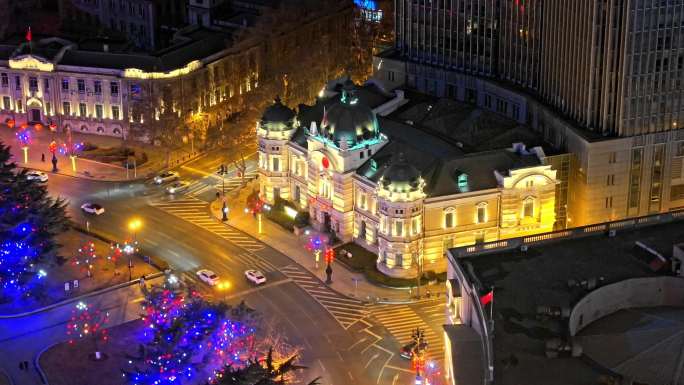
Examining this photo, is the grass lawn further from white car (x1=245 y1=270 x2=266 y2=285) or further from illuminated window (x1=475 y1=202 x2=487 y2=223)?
illuminated window (x1=475 y1=202 x2=487 y2=223)

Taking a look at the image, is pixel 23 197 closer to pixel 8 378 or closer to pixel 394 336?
pixel 8 378

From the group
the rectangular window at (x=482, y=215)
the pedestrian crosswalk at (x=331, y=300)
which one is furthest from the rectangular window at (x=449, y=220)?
the pedestrian crosswalk at (x=331, y=300)

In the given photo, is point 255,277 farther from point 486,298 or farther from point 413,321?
point 486,298

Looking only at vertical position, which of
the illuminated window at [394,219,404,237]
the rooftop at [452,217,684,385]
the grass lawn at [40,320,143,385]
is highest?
the rooftop at [452,217,684,385]

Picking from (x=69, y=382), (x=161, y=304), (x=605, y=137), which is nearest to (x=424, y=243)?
(x=605, y=137)

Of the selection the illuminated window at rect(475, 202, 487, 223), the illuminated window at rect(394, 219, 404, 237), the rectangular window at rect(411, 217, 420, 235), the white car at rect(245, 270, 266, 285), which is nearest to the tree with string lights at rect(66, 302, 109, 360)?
the white car at rect(245, 270, 266, 285)

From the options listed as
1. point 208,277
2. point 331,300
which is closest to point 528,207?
point 331,300

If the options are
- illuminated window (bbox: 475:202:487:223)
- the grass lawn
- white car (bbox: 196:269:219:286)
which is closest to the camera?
the grass lawn
